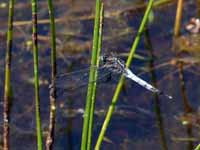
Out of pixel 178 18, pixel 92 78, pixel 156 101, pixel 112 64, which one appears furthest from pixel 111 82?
pixel 92 78

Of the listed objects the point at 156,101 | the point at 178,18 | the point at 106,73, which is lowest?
the point at 156,101

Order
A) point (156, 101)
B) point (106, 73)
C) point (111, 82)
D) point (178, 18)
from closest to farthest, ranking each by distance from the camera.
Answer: point (106, 73), point (156, 101), point (111, 82), point (178, 18)

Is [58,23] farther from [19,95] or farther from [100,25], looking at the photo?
[100,25]

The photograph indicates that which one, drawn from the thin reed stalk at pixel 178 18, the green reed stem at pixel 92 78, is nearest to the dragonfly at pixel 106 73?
the green reed stem at pixel 92 78

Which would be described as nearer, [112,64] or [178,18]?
[112,64]

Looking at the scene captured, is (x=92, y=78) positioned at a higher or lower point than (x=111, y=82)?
higher

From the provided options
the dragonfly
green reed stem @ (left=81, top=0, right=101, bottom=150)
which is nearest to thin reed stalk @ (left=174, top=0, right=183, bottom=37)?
the dragonfly

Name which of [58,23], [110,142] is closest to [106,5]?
[58,23]

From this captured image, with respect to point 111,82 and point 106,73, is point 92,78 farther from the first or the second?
point 111,82

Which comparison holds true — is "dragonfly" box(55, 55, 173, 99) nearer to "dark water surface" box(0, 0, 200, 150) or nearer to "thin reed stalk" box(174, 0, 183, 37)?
"dark water surface" box(0, 0, 200, 150)
